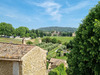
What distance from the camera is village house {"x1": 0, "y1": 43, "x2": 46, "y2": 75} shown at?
7.55m

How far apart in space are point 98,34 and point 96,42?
1.65 feet

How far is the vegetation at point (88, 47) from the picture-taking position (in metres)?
5.85

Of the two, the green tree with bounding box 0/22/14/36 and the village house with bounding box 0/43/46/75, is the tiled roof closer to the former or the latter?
the village house with bounding box 0/43/46/75

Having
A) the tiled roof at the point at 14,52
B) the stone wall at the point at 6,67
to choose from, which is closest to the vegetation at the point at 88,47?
the tiled roof at the point at 14,52

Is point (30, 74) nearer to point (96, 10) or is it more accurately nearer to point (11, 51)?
point (11, 51)

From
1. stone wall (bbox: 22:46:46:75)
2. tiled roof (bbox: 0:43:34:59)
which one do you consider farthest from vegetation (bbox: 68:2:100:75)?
tiled roof (bbox: 0:43:34:59)

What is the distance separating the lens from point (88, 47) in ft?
20.3

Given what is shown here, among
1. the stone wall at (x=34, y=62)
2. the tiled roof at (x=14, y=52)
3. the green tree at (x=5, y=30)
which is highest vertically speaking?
the green tree at (x=5, y=30)

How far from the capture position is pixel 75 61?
267 inches

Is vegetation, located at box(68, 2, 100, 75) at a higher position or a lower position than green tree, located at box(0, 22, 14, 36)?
lower

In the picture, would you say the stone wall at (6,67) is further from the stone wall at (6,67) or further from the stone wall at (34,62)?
the stone wall at (34,62)

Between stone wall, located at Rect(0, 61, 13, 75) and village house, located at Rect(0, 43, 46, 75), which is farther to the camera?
stone wall, located at Rect(0, 61, 13, 75)

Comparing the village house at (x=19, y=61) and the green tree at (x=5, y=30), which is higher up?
the green tree at (x=5, y=30)

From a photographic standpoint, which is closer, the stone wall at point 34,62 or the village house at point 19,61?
the village house at point 19,61
